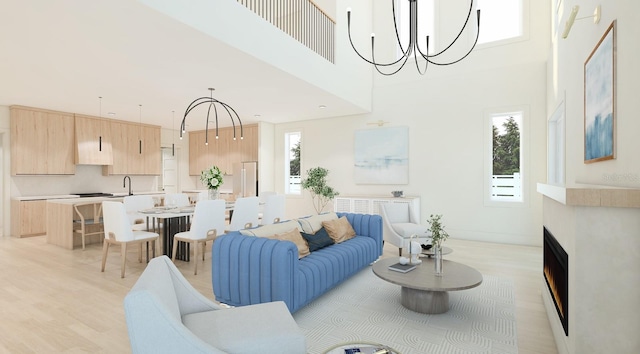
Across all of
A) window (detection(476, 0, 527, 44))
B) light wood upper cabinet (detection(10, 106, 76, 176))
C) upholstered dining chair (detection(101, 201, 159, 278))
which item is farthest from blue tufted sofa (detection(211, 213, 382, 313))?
light wood upper cabinet (detection(10, 106, 76, 176))

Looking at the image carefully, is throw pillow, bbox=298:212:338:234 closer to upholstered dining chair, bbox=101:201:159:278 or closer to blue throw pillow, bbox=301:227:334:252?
blue throw pillow, bbox=301:227:334:252

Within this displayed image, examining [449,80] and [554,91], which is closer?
[554,91]

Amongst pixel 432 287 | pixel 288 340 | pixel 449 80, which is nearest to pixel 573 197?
pixel 432 287

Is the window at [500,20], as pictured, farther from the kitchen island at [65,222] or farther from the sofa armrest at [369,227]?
the kitchen island at [65,222]

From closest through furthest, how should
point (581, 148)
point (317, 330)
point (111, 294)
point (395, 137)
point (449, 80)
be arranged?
point (317, 330), point (581, 148), point (111, 294), point (449, 80), point (395, 137)

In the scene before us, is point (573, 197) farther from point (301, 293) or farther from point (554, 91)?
point (554, 91)

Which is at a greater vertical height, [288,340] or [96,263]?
[288,340]

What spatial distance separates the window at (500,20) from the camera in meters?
5.88

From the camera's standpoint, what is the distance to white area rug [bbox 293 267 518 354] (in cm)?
242

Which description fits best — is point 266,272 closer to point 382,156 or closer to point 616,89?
point 616,89

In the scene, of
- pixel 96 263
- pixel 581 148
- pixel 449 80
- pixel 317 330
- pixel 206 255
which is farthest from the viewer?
pixel 449 80

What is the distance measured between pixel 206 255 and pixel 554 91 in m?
5.72

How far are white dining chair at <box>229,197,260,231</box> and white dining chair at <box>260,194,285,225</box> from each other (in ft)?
1.40

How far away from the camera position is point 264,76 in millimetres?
4738
